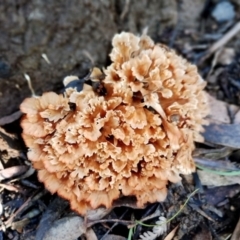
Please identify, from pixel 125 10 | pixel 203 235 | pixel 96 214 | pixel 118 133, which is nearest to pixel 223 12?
A: pixel 125 10

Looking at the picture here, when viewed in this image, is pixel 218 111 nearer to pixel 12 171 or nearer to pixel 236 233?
pixel 236 233

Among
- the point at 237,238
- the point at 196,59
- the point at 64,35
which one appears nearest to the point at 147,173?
the point at 237,238

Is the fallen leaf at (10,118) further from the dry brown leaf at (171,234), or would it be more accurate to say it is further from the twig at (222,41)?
the twig at (222,41)

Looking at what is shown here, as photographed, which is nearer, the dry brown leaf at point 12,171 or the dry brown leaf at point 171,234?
the dry brown leaf at point 171,234

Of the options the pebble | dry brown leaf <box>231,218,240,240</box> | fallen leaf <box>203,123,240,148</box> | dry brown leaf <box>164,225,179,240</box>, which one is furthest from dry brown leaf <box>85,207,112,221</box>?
the pebble

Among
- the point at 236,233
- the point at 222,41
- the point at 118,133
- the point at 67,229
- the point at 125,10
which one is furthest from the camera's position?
the point at 222,41

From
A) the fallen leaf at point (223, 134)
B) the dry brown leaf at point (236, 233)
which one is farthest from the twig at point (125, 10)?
the dry brown leaf at point (236, 233)
